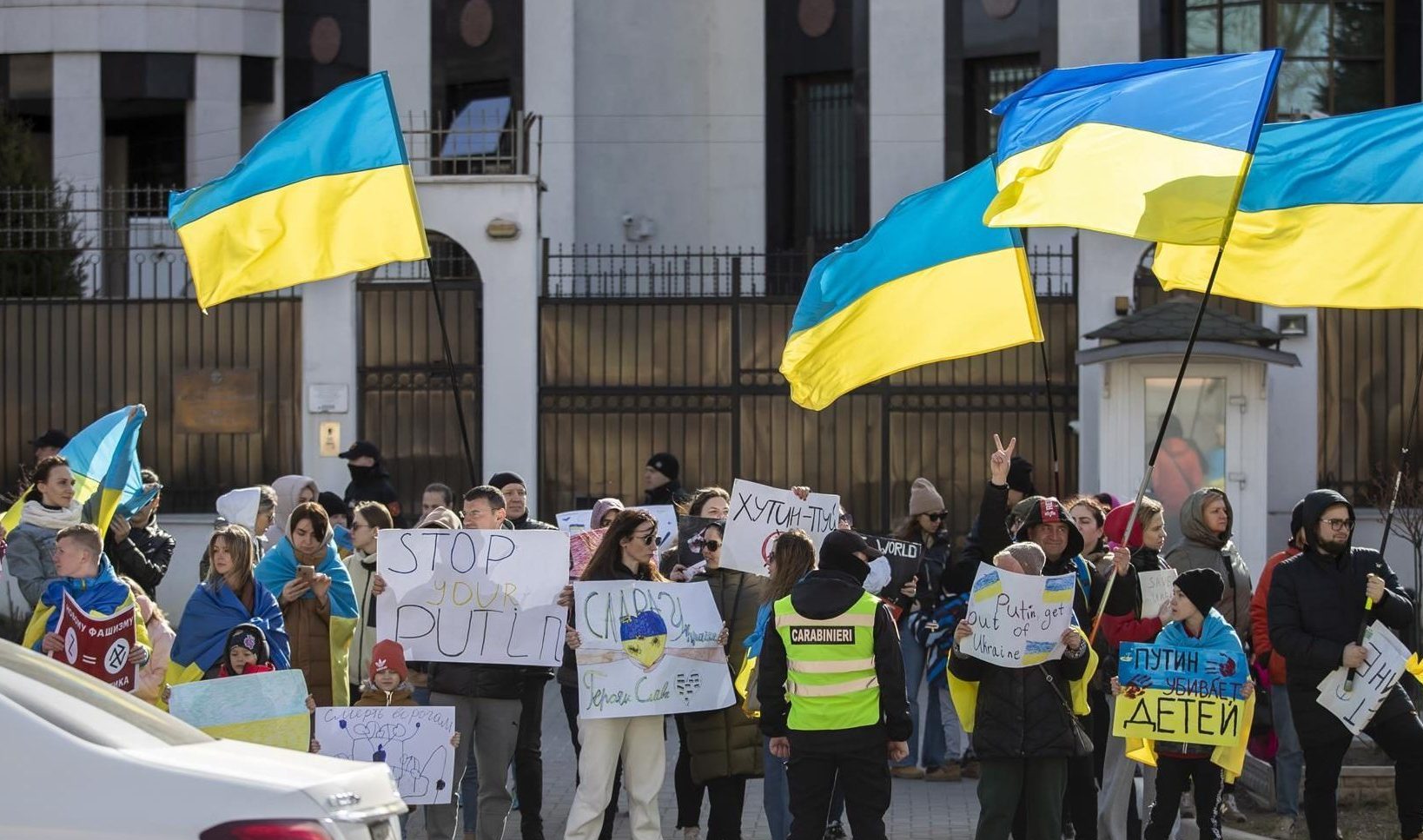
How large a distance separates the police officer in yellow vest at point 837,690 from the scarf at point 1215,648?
1.34 m

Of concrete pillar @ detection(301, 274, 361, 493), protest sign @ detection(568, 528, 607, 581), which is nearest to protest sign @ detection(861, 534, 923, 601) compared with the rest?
protest sign @ detection(568, 528, 607, 581)

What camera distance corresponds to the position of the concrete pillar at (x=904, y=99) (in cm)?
2127

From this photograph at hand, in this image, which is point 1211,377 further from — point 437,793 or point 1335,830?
point 437,793

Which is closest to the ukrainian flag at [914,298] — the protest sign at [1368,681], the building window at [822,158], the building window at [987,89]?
the protest sign at [1368,681]

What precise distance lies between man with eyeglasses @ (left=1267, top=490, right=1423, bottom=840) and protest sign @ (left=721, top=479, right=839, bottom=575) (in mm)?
2348

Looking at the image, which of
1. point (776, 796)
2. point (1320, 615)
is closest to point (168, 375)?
point (776, 796)

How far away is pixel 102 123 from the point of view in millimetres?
25547

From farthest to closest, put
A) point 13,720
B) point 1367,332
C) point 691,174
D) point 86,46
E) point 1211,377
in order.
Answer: point 86,46 → point 691,174 → point 1367,332 → point 1211,377 → point 13,720

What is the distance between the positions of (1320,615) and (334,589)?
190 inches

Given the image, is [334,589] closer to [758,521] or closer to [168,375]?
[758,521]

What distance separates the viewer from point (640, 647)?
9.02 meters

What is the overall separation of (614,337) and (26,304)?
17.9 ft

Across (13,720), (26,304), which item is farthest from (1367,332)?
(13,720)

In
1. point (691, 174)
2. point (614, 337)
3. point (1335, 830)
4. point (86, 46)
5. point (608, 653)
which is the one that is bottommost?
point (1335, 830)
